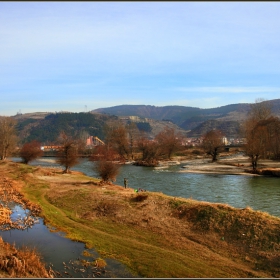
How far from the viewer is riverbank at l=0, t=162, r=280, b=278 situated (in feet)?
44.4

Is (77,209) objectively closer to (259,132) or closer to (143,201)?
(143,201)

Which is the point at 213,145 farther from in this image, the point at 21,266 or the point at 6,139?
the point at 21,266

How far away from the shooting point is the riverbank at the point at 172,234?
13.5 metres

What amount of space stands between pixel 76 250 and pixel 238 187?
31.5 m

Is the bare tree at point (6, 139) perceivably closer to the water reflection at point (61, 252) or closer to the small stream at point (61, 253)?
the small stream at point (61, 253)

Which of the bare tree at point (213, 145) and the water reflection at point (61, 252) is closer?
the water reflection at point (61, 252)

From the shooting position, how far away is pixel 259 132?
74.0 metres

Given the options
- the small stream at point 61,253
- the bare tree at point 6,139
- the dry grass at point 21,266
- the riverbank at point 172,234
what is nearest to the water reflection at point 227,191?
the riverbank at point 172,234

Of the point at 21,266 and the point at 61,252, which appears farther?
the point at 61,252

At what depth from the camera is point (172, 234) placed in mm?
17719

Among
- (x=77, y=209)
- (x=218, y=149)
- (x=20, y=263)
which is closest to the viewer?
(x=20, y=263)

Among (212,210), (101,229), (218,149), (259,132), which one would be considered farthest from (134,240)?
(218,149)

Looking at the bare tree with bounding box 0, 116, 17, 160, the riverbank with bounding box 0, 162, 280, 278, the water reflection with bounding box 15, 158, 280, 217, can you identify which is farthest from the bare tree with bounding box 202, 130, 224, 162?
the riverbank with bounding box 0, 162, 280, 278

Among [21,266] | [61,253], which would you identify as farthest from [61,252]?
[21,266]
